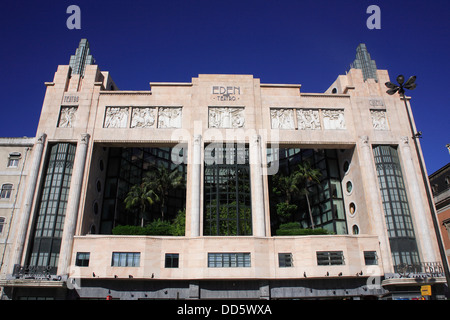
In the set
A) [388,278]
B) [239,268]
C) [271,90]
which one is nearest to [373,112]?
[271,90]

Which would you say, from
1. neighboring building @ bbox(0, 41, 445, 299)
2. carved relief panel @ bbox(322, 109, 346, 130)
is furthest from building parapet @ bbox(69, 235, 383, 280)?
carved relief panel @ bbox(322, 109, 346, 130)

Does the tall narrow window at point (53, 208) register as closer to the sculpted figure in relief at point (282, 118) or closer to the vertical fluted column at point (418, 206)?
the sculpted figure in relief at point (282, 118)

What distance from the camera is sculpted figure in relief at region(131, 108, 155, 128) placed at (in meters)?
39.8

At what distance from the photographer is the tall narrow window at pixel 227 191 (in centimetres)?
3550

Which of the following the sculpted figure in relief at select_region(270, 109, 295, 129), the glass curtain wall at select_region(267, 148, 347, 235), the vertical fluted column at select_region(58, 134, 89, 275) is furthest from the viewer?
the glass curtain wall at select_region(267, 148, 347, 235)

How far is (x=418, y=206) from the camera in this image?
118ft

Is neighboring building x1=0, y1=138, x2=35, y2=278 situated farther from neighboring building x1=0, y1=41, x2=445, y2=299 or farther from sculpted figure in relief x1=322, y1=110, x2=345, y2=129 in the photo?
sculpted figure in relief x1=322, y1=110, x2=345, y2=129

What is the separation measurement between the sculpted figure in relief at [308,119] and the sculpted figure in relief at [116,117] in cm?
2029

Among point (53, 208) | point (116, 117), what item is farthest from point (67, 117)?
point (53, 208)

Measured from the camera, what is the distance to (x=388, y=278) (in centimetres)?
3275

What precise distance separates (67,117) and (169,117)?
1150 centimetres

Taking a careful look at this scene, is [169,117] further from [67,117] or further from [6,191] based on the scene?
[6,191]

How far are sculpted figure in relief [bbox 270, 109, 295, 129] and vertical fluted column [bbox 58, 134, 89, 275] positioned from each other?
834 inches

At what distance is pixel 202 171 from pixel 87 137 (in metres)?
13.3
